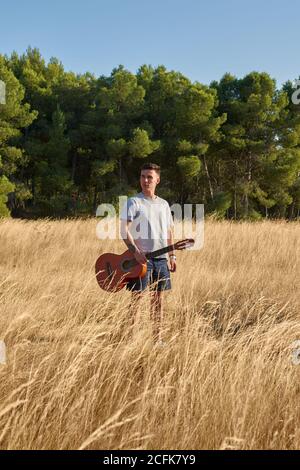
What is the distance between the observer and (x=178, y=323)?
3736mm

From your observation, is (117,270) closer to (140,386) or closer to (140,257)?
(140,257)

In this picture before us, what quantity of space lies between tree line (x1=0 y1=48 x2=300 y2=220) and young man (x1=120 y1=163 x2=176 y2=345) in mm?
20296

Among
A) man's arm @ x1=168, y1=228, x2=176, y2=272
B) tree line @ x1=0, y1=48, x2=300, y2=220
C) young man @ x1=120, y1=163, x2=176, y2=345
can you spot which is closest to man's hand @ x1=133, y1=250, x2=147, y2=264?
young man @ x1=120, y1=163, x2=176, y2=345

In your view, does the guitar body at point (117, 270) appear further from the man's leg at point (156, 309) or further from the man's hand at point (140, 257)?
the man's leg at point (156, 309)

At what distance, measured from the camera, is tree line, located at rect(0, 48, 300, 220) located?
24.5 meters

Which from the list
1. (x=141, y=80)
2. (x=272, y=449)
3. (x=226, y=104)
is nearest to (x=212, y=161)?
(x=226, y=104)

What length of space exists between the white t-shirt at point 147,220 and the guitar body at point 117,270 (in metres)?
0.18

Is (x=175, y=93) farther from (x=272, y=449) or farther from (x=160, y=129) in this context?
(x=272, y=449)

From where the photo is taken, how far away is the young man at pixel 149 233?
3303mm

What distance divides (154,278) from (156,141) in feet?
73.5

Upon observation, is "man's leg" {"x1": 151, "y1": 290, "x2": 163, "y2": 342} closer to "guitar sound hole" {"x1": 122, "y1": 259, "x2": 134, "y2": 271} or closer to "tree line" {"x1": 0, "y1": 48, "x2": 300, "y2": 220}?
"guitar sound hole" {"x1": 122, "y1": 259, "x2": 134, "y2": 271}

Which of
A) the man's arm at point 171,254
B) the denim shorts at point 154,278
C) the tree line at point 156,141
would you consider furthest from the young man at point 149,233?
the tree line at point 156,141

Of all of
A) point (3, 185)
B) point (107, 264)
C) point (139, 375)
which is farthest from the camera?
point (3, 185)
